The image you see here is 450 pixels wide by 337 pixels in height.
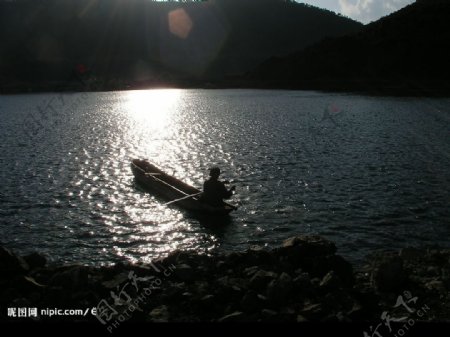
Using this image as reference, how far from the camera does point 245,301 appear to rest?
13.6 metres

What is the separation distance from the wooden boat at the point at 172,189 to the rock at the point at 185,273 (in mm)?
9157

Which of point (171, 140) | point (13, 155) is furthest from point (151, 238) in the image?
point (171, 140)

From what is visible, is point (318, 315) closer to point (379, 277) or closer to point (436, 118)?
point (379, 277)

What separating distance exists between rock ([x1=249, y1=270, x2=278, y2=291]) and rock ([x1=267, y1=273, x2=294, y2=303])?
52 centimetres

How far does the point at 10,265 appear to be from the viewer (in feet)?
52.2

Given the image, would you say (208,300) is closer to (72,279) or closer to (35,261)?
(72,279)

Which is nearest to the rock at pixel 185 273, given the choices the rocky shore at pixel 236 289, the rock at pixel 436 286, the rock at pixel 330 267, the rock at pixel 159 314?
the rocky shore at pixel 236 289

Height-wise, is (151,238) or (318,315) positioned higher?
(151,238)

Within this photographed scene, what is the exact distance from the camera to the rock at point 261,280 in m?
14.8

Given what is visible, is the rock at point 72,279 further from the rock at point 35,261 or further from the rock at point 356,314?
the rock at point 356,314

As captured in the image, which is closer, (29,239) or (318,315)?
(318,315)

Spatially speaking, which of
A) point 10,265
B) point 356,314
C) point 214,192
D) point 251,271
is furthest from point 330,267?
point 10,265

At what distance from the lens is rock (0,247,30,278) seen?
51.2ft

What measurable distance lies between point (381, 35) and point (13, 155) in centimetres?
17241
